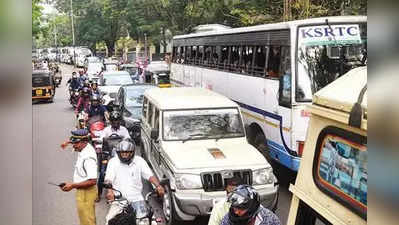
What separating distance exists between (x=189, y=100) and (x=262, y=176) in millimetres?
2186

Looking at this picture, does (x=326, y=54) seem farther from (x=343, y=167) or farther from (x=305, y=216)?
(x=343, y=167)

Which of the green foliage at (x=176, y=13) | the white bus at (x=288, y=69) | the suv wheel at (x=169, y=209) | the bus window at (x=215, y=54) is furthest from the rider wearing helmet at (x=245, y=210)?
the bus window at (x=215, y=54)

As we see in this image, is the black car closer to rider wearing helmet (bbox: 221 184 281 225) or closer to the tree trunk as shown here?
rider wearing helmet (bbox: 221 184 281 225)

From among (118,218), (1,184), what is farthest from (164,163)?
(1,184)

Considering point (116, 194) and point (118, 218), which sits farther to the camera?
point (116, 194)

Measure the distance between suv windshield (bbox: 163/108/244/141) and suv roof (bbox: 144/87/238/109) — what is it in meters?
0.12

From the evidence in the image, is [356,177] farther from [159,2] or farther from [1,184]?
[159,2]

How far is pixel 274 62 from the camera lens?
9.39 metres

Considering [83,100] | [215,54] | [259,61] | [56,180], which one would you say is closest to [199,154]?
[259,61]

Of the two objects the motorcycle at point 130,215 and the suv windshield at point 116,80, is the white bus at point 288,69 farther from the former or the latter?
the suv windshield at point 116,80

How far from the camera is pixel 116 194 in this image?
206 inches

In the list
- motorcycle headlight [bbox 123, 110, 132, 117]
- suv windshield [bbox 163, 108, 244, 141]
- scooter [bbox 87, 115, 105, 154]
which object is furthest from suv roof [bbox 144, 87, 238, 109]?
motorcycle headlight [bbox 123, 110, 132, 117]

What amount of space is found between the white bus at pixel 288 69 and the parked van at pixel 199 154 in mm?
1185

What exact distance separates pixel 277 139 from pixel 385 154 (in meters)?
7.86
